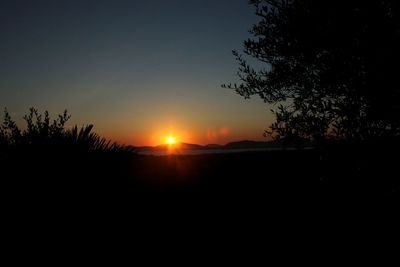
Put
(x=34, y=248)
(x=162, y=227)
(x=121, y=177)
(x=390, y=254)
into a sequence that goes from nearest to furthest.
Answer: (x=34, y=248)
(x=390, y=254)
(x=162, y=227)
(x=121, y=177)

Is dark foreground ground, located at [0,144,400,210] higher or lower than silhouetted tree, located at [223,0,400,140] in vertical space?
lower

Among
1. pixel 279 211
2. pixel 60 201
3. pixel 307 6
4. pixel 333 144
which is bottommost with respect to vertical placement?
pixel 279 211

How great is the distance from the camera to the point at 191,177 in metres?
8.23

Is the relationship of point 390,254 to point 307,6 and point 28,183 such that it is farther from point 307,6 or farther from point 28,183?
point 28,183

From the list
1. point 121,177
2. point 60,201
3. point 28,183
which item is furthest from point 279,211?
point 28,183

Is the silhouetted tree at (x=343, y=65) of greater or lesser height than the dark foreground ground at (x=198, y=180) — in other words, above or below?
above

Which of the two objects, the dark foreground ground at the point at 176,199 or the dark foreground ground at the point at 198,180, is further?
the dark foreground ground at the point at 198,180

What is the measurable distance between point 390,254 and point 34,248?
513 cm

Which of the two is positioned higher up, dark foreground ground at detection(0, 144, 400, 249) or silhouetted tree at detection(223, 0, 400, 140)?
silhouetted tree at detection(223, 0, 400, 140)

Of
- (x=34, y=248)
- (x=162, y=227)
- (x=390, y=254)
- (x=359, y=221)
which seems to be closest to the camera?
(x=34, y=248)

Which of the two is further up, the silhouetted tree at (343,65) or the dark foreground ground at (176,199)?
the silhouetted tree at (343,65)

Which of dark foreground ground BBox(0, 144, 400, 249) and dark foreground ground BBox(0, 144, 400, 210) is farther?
dark foreground ground BBox(0, 144, 400, 210)

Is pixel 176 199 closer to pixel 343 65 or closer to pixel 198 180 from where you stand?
pixel 198 180

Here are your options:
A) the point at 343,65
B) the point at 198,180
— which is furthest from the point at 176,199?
the point at 343,65
